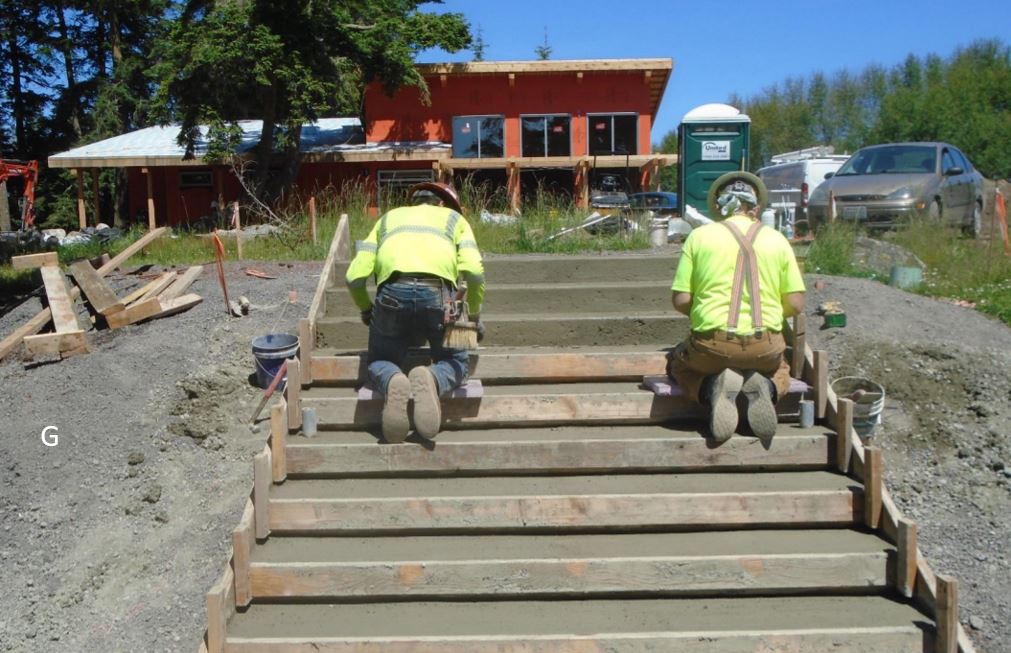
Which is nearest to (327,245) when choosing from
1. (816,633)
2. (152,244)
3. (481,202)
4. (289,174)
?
(481,202)

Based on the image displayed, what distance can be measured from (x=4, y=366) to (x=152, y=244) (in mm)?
5468

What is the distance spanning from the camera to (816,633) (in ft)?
15.1

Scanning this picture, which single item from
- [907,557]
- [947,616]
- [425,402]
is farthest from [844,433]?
[425,402]

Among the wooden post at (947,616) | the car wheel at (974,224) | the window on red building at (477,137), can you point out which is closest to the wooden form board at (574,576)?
the wooden post at (947,616)

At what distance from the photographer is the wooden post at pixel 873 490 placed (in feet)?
17.1

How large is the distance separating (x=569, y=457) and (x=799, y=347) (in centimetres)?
188

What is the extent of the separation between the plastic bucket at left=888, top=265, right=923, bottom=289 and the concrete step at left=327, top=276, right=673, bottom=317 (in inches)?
142

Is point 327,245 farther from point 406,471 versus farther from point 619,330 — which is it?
point 406,471

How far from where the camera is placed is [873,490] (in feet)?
17.2

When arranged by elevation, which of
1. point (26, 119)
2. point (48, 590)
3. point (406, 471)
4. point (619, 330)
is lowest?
point (48, 590)

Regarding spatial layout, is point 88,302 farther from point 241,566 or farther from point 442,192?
point 241,566

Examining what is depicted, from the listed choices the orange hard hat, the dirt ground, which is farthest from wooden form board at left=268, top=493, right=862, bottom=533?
the orange hard hat

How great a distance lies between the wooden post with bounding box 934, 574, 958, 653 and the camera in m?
4.54

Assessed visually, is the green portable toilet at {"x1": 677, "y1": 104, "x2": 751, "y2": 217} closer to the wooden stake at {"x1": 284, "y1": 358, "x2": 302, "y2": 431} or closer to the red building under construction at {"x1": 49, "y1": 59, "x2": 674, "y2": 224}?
the wooden stake at {"x1": 284, "y1": 358, "x2": 302, "y2": 431}
